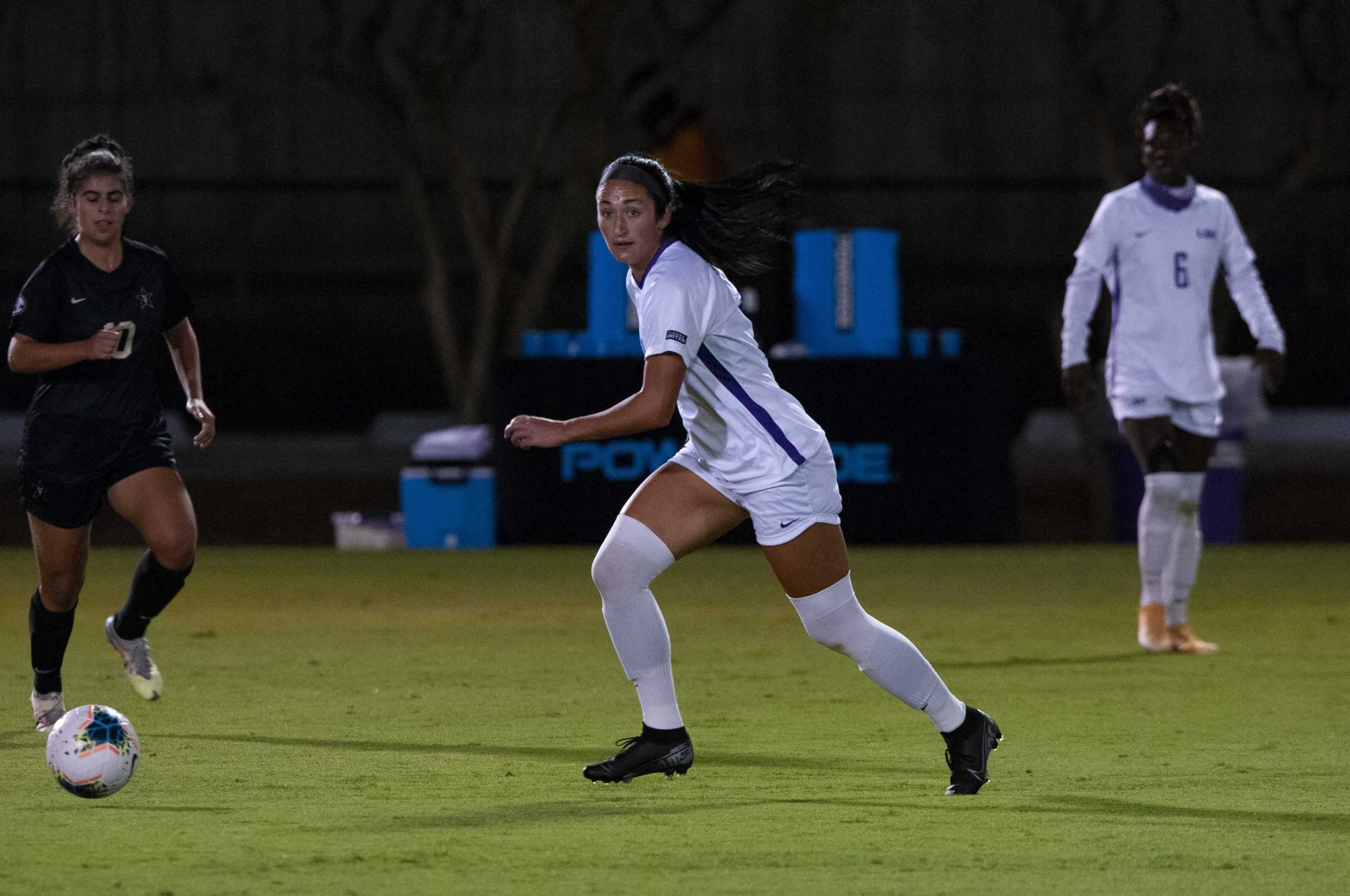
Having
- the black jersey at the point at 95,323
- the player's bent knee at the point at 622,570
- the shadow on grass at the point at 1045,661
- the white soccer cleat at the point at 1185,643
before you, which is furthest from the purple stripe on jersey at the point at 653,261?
the white soccer cleat at the point at 1185,643

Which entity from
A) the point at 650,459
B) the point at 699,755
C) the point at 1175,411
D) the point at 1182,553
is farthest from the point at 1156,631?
the point at 650,459

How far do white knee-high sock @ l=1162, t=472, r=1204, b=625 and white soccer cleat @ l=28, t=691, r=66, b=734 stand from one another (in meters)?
4.61

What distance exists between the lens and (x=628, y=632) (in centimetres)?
579

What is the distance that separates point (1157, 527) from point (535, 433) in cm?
454

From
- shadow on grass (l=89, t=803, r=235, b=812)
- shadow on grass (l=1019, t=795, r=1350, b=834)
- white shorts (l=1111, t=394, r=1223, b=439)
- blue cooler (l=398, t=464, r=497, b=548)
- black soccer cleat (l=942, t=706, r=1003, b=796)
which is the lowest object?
blue cooler (l=398, t=464, r=497, b=548)

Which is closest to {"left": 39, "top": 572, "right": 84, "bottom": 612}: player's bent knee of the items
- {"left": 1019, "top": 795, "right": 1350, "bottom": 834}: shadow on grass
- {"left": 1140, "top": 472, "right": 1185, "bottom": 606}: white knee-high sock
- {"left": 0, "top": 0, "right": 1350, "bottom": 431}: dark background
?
{"left": 1019, "top": 795, "right": 1350, "bottom": 834}: shadow on grass

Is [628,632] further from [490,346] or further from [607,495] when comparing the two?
[490,346]

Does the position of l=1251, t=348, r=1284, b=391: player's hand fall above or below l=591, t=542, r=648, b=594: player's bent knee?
above

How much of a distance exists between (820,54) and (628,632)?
2098 cm

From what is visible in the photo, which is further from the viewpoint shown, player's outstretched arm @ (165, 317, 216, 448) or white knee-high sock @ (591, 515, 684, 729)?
player's outstretched arm @ (165, 317, 216, 448)

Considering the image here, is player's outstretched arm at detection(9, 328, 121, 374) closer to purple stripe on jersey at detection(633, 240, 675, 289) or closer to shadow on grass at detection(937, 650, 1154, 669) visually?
purple stripe on jersey at detection(633, 240, 675, 289)

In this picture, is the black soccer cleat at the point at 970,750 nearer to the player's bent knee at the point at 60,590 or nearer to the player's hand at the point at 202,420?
the player's hand at the point at 202,420

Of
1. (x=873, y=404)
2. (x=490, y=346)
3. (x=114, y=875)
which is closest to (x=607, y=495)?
(x=873, y=404)

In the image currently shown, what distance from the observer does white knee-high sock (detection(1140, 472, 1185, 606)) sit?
9.00 m
